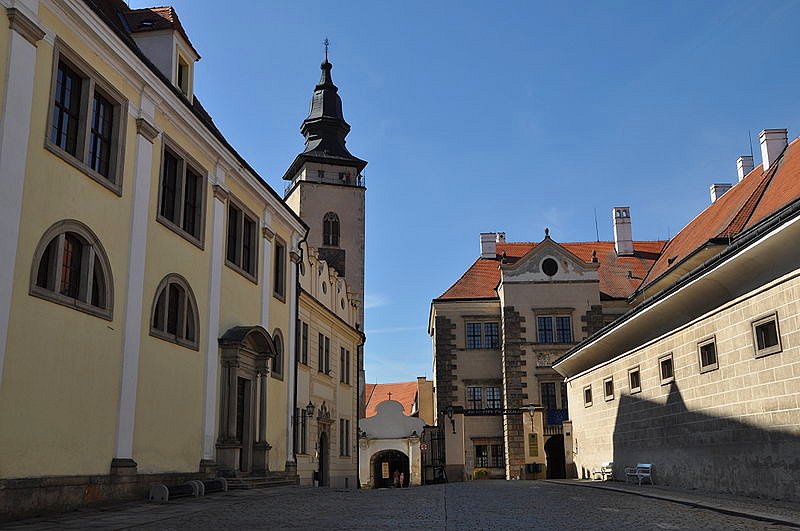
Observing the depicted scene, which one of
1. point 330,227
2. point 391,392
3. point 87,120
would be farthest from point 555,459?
point 391,392

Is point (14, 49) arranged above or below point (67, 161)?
above

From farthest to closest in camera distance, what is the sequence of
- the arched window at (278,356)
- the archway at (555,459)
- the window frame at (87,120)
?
1. the archway at (555,459)
2. the arched window at (278,356)
3. the window frame at (87,120)

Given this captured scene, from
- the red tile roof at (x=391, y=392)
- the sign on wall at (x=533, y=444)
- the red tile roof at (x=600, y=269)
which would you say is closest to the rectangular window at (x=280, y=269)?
the sign on wall at (x=533, y=444)

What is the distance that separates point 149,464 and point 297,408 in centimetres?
1165

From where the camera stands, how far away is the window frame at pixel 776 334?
13945mm

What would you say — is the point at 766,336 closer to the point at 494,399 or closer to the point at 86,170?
the point at 86,170

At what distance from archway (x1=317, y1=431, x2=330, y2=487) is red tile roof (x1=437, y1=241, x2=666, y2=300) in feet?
49.9

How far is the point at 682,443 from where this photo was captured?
61.7ft

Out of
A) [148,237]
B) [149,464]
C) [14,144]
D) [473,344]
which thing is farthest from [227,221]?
[473,344]

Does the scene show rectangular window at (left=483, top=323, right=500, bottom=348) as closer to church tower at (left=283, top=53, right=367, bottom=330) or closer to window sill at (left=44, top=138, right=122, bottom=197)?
church tower at (left=283, top=53, right=367, bottom=330)

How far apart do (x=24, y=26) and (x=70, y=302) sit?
15.2 ft

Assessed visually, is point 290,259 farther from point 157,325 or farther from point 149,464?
point 149,464

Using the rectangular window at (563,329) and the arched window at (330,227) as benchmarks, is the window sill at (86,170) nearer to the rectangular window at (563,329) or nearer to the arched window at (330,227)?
the rectangular window at (563,329)

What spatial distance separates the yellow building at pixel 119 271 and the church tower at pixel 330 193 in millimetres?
31516
